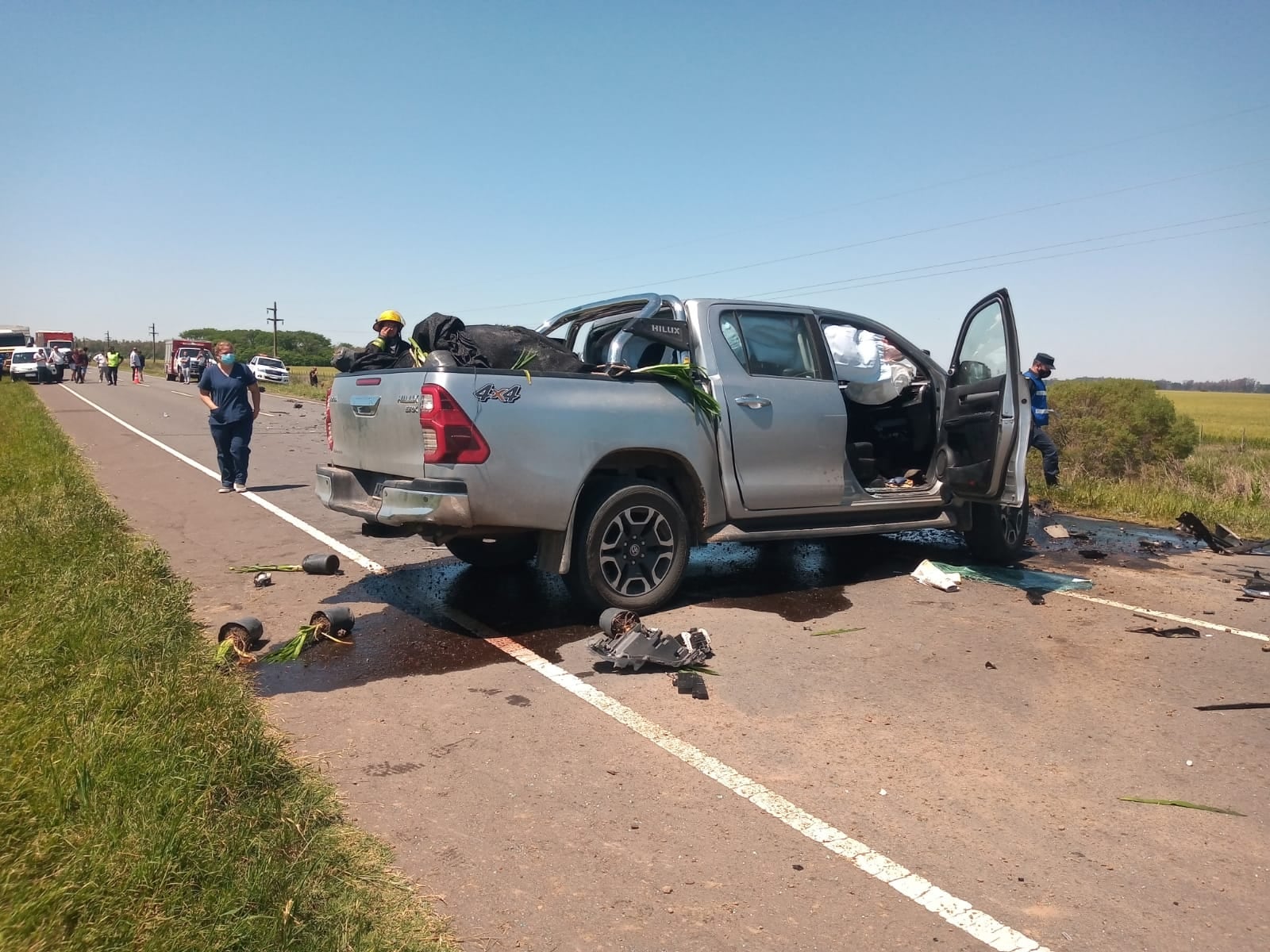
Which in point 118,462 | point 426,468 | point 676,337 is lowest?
point 118,462

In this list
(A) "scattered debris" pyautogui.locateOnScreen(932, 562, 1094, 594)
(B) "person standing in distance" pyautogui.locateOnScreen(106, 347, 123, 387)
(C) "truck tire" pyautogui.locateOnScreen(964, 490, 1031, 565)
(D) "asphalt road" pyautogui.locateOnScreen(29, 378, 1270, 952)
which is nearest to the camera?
(D) "asphalt road" pyautogui.locateOnScreen(29, 378, 1270, 952)

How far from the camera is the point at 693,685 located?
4.78 metres

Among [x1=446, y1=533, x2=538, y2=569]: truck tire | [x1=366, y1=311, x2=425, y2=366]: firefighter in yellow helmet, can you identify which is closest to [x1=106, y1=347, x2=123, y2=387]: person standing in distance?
[x1=366, y1=311, x2=425, y2=366]: firefighter in yellow helmet

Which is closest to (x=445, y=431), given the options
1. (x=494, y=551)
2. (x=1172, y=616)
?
(x=494, y=551)

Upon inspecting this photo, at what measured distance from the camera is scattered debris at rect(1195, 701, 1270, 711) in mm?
4621

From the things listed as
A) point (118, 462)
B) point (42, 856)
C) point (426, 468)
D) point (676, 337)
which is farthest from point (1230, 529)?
point (118, 462)

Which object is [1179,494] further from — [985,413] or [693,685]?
[693,685]

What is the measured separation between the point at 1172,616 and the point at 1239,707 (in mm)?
1780

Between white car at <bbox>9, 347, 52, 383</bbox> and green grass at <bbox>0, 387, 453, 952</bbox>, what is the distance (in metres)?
49.8

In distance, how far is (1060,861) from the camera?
3.21 meters

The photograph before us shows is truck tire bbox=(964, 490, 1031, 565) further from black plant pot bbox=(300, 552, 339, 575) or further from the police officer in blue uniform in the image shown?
black plant pot bbox=(300, 552, 339, 575)

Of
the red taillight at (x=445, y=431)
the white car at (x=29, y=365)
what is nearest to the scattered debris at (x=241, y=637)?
the red taillight at (x=445, y=431)

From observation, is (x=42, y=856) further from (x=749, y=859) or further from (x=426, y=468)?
(x=426, y=468)

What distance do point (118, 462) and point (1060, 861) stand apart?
14909 mm
